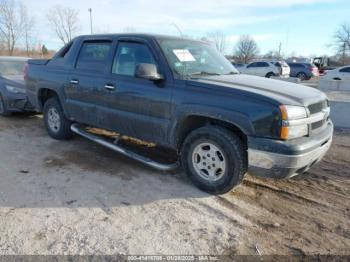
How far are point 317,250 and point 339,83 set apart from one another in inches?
663

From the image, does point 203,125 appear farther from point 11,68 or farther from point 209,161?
point 11,68

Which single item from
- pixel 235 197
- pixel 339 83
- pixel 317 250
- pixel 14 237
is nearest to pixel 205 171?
pixel 235 197

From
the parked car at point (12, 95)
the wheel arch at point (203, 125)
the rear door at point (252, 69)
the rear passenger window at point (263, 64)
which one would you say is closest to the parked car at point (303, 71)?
the rear passenger window at point (263, 64)

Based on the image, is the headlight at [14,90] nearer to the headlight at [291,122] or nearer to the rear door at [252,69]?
the headlight at [291,122]

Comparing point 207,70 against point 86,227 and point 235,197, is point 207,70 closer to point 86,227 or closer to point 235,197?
point 235,197

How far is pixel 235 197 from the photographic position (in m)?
3.79

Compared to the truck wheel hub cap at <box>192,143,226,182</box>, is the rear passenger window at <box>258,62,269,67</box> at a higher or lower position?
higher

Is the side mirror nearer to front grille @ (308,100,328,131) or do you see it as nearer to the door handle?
the door handle

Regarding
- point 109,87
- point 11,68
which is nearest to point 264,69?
point 11,68

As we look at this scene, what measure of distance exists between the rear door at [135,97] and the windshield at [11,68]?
4.71 meters

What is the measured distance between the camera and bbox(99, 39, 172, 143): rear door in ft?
13.2

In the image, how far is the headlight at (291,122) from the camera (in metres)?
3.18

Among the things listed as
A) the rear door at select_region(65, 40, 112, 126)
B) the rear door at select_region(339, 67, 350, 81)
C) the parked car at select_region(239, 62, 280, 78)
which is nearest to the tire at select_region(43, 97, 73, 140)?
the rear door at select_region(65, 40, 112, 126)

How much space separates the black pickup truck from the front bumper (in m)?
0.01
